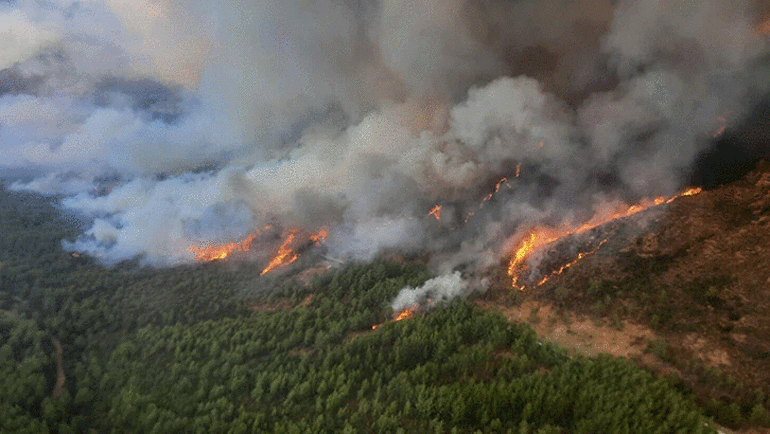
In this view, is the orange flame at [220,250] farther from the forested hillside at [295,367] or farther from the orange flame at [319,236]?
the orange flame at [319,236]

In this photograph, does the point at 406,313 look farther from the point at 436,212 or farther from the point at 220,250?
the point at 220,250

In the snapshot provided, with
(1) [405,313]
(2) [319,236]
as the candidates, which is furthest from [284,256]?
(1) [405,313]

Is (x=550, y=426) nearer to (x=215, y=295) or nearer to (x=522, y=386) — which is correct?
(x=522, y=386)

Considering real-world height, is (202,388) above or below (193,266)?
below

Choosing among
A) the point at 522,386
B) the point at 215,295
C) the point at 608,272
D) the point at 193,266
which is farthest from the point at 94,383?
the point at 608,272

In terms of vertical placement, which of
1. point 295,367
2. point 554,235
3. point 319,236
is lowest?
point 295,367

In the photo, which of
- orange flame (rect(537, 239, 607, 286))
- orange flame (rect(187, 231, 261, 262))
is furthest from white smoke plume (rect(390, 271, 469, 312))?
orange flame (rect(187, 231, 261, 262))
